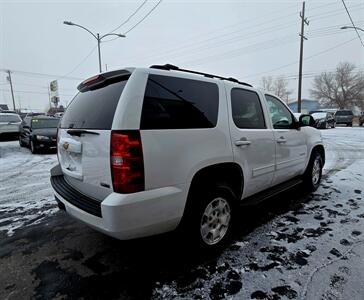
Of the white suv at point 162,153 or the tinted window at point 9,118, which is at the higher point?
the tinted window at point 9,118

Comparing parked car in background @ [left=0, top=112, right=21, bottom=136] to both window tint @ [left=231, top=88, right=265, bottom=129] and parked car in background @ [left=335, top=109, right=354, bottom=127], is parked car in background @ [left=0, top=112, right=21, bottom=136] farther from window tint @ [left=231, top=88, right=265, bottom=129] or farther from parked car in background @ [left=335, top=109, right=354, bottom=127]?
parked car in background @ [left=335, top=109, right=354, bottom=127]

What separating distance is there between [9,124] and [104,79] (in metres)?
15.5

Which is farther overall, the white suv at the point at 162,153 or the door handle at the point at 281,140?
the door handle at the point at 281,140

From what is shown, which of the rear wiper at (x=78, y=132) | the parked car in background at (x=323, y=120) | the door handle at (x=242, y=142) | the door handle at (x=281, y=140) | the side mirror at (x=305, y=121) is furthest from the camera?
the parked car in background at (x=323, y=120)

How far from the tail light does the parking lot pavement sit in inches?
34.4

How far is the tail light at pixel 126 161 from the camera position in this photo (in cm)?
199

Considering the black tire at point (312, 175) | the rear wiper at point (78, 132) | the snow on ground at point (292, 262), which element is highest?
the rear wiper at point (78, 132)

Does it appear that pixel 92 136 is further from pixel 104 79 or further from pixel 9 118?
pixel 9 118

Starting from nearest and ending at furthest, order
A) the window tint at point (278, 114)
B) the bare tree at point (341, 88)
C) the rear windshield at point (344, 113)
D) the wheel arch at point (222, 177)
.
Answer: the wheel arch at point (222, 177), the window tint at point (278, 114), the rear windshield at point (344, 113), the bare tree at point (341, 88)

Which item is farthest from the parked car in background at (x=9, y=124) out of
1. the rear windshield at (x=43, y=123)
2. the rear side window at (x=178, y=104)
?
the rear side window at (x=178, y=104)

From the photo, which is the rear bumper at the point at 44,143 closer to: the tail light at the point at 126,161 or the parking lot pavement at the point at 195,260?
the parking lot pavement at the point at 195,260

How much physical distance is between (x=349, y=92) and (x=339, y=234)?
6639 centimetres

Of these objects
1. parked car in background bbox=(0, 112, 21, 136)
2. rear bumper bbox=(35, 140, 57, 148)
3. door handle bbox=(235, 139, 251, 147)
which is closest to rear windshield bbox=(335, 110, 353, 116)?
Answer: rear bumper bbox=(35, 140, 57, 148)

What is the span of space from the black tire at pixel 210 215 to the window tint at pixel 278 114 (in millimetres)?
1542
